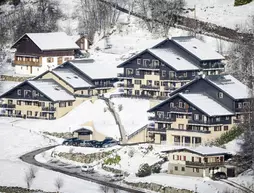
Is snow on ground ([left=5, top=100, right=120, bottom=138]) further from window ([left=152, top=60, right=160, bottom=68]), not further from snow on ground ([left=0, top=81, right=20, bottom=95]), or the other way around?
snow on ground ([left=0, top=81, right=20, bottom=95])

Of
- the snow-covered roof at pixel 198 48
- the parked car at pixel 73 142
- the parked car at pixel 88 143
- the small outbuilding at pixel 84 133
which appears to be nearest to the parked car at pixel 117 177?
the parked car at pixel 88 143

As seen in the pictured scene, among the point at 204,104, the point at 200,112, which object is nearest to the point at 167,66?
the point at 204,104

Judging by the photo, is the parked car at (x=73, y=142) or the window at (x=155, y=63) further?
the window at (x=155, y=63)

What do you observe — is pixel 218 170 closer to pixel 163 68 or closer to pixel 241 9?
pixel 163 68

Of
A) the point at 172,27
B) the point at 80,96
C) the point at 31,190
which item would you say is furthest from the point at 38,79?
the point at 31,190

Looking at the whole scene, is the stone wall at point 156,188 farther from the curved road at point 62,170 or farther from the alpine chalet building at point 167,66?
the alpine chalet building at point 167,66

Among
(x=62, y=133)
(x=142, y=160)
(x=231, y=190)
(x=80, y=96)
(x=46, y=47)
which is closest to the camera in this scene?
(x=231, y=190)

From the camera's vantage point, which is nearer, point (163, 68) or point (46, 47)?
point (163, 68)
